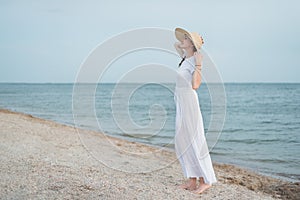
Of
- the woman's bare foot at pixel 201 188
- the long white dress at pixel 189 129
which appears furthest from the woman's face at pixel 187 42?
the woman's bare foot at pixel 201 188

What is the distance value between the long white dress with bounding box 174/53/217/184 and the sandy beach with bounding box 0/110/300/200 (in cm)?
41

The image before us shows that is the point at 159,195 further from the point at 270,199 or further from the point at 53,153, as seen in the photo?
the point at 53,153

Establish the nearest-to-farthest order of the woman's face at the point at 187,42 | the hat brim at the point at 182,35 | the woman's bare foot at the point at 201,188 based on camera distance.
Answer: the hat brim at the point at 182,35, the woman's face at the point at 187,42, the woman's bare foot at the point at 201,188

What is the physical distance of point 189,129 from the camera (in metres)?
5.72

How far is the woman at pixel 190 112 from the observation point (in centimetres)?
556

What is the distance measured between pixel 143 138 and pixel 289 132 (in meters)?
7.42

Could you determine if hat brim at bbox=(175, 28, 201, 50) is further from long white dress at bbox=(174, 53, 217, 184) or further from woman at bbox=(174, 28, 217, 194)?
long white dress at bbox=(174, 53, 217, 184)

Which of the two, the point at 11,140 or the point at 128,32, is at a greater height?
the point at 128,32

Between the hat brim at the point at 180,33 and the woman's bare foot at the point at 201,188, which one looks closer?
the hat brim at the point at 180,33

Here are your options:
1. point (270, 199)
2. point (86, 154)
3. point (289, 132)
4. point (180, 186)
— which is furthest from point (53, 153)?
point (289, 132)

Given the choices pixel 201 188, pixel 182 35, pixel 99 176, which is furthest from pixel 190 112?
pixel 99 176

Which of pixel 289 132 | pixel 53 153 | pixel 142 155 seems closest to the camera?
pixel 53 153

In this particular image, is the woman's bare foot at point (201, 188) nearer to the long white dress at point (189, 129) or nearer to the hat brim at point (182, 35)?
the long white dress at point (189, 129)

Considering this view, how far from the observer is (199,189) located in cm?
605
